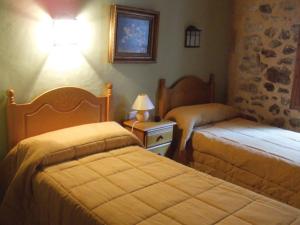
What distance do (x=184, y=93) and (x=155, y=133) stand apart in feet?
2.82

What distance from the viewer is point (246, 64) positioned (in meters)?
4.12

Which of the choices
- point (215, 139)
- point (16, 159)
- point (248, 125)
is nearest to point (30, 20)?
point (16, 159)

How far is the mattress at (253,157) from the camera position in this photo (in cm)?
262

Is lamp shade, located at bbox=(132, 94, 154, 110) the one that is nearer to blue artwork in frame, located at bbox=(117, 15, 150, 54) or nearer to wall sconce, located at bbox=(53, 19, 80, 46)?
blue artwork in frame, located at bbox=(117, 15, 150, 54)

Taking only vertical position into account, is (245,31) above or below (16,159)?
above

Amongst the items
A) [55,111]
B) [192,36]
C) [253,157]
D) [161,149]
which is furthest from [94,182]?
[192,36]

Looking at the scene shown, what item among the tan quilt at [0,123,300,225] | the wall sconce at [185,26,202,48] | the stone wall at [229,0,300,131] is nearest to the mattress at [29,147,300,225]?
the tan quilt at [0,123,300,225]

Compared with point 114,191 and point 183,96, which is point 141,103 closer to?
point 183,96

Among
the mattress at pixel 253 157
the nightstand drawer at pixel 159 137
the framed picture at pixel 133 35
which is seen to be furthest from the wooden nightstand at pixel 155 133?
the framed picture at pixel 133 35

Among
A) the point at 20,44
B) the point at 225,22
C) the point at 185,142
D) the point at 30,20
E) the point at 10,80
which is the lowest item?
the point at 185,142

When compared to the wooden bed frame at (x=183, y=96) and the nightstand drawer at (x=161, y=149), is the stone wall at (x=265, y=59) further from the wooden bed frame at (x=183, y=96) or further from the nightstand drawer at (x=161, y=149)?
the nightstand drawer at (x=161, y=149)

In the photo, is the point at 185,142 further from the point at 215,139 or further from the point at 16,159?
the point at 16,159

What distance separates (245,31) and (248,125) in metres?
1.24

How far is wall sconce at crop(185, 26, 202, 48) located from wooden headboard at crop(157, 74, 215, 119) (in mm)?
372
